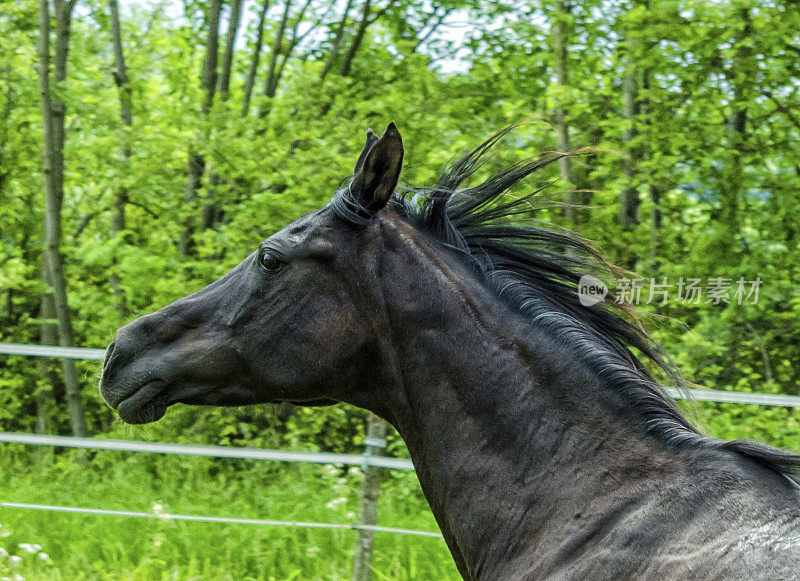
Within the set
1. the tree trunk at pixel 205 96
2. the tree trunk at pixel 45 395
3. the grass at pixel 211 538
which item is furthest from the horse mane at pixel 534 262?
the tree trunk at pixel 45 395

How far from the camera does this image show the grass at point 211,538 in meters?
4.31

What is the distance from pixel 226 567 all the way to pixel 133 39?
21.7 ft

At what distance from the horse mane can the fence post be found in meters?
1.91

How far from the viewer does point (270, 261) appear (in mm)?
2346

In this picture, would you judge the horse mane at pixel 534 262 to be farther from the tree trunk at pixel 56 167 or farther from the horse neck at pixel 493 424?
the tree trunk at pixel 56 167

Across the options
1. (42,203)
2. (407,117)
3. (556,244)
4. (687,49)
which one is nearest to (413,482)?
(407,117)

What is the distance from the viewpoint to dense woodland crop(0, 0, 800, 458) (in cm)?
646

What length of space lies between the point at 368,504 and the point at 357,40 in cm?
476

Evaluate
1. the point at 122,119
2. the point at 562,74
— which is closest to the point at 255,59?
the point at 122,119

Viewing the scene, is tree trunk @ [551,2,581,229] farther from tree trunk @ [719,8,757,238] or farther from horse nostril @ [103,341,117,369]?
horse nostril @ [103,341,117,369]

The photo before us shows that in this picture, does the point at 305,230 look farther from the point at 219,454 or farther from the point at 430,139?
the point at 430,139

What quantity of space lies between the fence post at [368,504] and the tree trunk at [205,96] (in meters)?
3.64

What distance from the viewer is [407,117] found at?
6.47m

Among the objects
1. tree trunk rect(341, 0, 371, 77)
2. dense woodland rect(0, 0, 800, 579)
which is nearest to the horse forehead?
dense woodland rect(0, 0, 800, 579)
